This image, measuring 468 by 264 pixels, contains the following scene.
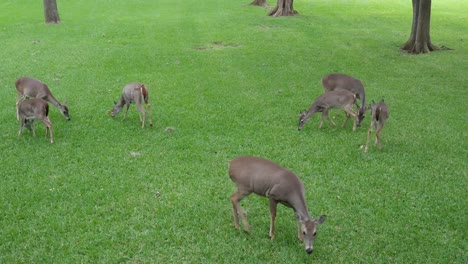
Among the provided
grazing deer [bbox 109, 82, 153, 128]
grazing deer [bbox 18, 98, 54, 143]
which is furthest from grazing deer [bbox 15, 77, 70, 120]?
grazing deer [bbox 109, 82, 153, 128]

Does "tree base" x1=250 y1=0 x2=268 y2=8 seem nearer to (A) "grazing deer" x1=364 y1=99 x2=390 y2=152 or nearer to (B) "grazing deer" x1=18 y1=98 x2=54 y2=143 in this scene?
(A) "grazing deer" x1=364 y1=99 x2=390 y2=152

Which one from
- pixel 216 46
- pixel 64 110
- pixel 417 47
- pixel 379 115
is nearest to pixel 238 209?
pixel 379 115

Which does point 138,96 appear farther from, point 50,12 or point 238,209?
point 50,12

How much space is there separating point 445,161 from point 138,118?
601 centimetres

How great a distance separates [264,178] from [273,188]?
0.16m

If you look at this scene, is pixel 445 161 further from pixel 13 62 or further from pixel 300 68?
pixel 13 62

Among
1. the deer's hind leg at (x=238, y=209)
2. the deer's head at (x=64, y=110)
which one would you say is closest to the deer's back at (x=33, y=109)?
the deer's head at (x=64, y=110)

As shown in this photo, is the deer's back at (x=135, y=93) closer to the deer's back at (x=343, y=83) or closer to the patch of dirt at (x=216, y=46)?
the deer's back at (x=343, y=83)

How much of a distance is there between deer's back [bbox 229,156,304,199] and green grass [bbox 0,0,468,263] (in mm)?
706

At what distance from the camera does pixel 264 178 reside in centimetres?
539

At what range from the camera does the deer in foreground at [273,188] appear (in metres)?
5.09

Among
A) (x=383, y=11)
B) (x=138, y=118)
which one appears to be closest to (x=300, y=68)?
(x=138, y=118)

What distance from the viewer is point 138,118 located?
32.1 ft

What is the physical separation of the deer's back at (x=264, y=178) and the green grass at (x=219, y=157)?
0.71 m
